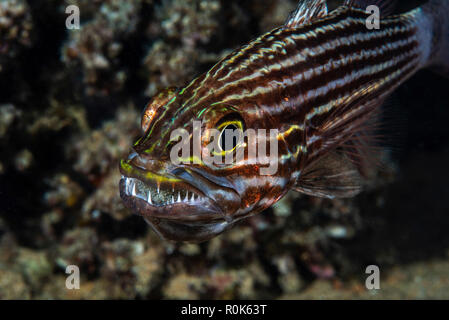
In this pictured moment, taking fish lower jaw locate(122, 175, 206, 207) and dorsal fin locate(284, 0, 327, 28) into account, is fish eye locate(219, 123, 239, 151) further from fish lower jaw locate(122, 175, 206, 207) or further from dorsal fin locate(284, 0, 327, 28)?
dorsal fin locate(284, 0, 327, 28)

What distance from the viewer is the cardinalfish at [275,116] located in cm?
216

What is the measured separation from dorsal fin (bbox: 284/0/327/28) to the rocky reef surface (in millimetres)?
1886

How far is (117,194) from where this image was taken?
4480 millimetres

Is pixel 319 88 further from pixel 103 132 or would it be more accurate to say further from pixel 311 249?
pixel 103 132

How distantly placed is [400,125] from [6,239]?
5.69m

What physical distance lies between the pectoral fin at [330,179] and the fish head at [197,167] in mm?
617

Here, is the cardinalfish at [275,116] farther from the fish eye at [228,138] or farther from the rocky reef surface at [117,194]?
the rocky reef surface at [117,194]

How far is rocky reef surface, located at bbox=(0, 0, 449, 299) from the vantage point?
4.50 meters

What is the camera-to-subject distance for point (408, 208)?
6.68m

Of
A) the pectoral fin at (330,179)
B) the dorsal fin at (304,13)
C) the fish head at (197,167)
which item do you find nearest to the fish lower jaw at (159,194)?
the fish head at (197,167)

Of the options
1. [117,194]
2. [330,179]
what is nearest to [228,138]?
[330,179]

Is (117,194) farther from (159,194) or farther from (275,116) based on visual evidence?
(275,116)

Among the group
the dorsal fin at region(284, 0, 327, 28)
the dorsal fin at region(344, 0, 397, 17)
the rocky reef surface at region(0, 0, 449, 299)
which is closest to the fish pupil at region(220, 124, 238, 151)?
the dorsal fin at region(284, 0, 327, 28)
